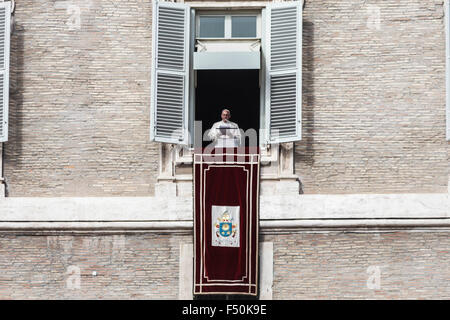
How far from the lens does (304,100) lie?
63.1ft

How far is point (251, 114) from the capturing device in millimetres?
22078

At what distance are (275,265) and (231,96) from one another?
4.49 m

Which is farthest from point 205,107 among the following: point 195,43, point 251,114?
point 195,43

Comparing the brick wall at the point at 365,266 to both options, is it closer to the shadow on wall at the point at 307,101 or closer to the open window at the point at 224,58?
the shadow on wall at the point at 307,101

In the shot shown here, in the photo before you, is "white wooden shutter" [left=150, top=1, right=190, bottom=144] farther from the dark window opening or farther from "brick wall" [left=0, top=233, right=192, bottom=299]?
the dark window opening

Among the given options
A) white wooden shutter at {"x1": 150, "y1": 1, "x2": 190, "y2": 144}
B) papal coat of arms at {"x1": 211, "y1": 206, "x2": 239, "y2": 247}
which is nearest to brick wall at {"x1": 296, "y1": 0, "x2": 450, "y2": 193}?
papal coat of arms at {"x1": 211, "y1": 206, "x2": 239, "y2": 247}

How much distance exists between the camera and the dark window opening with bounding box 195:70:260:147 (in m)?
21.8

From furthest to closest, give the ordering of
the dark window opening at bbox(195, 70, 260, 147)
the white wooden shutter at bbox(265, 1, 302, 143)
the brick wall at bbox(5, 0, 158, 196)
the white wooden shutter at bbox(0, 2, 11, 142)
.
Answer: the dark window opening at bbox(195, 70, 260, 147)
the brick wall at bbox(5, 0, 158, 196)
the white wooden shutter at bbox(0, 2, 11, 142)
the white wooden shutter at bbox(265, 1, 302, 143)

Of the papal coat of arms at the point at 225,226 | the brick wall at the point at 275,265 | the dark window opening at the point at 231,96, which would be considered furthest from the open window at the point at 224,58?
the dark window opening at the point at 231,96

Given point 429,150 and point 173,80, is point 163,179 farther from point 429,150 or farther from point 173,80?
point 429,150

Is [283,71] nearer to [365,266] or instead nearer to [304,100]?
[304,100]

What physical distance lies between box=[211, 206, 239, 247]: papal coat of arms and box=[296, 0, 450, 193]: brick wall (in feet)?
3.77

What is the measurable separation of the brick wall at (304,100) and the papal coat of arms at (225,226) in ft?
3.55

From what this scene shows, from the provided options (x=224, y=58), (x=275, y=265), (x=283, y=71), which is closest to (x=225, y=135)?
(x=224, y=58)
